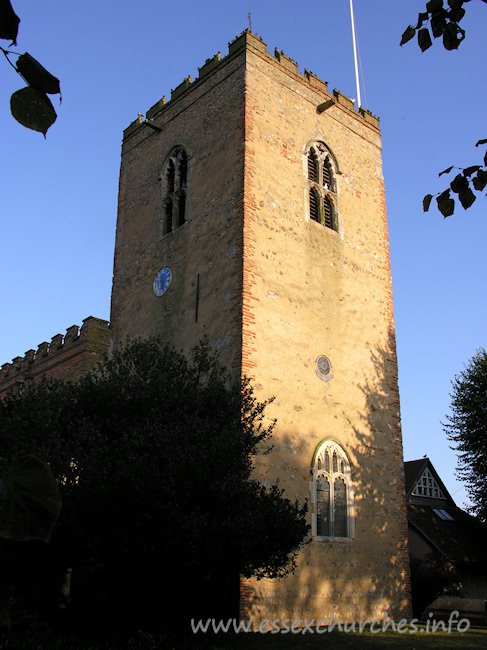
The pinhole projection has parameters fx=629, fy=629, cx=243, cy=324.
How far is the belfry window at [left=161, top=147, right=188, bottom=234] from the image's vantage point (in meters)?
19.3

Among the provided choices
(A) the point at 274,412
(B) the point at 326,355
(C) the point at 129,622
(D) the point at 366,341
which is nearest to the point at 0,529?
(C) the point at 129,622

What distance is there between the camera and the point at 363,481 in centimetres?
1689

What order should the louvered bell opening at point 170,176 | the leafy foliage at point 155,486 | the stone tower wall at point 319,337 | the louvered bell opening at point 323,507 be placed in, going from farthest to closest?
the louvered bell opening at point 170,176
the louvered bell opening at point 323,507
the stone tower wall at point 319,337
the leafy foliage at point 155,486

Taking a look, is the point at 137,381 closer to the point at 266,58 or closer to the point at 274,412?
the point at 274,412

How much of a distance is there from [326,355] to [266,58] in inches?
350

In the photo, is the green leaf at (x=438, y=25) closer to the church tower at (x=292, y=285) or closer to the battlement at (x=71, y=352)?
the church tower at (x=292, y=285)

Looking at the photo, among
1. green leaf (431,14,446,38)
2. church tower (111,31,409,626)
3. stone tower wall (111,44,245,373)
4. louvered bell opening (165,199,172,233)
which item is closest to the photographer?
green leaf (431,14,446,38)

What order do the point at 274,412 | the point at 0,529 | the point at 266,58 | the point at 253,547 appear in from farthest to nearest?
the point at 266,58 → the point at 274,412 → the point at 253,547 → the point at 0,529

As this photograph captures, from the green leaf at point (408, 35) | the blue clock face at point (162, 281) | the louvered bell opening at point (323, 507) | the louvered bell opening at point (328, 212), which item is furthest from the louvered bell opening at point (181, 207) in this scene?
the green leaf at point (408, 35)

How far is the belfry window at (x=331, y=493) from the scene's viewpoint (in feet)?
50.7

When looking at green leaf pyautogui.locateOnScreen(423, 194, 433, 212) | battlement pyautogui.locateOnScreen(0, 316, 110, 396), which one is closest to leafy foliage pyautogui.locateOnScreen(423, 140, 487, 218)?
green leaf pyautogui.locateOnScreen(423, 194, 433, 212)

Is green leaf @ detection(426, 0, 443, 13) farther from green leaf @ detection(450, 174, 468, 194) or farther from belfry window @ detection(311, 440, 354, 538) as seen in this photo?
belfry window @ detection(311, 440, 354, 538)

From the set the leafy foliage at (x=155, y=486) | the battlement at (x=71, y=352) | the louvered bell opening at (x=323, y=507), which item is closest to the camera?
the leafy foliage at (x=155, y=486)

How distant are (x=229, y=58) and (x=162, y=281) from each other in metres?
6.81
